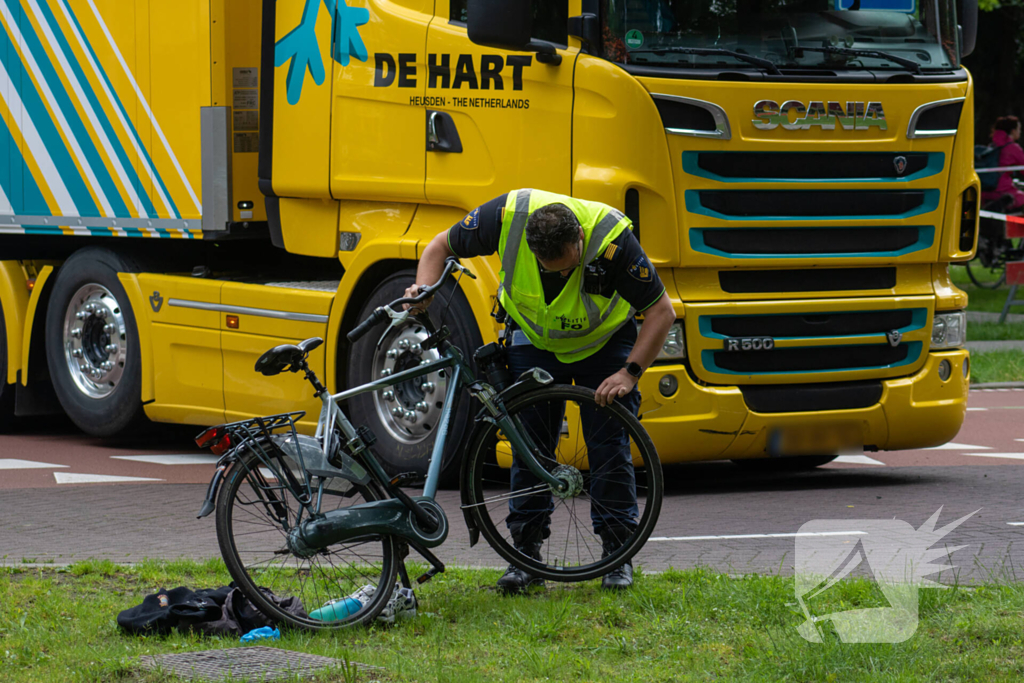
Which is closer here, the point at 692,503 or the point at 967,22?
the point at 692,503

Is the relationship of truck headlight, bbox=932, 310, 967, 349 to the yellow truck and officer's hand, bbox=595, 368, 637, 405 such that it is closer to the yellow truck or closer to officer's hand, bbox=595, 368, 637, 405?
the yellow truck

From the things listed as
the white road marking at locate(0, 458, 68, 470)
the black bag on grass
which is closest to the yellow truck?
the white road marking at locate(0, 458, 68, 470)

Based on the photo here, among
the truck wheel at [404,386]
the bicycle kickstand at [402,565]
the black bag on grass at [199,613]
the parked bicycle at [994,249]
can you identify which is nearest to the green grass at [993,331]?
the parked bicycle at [994,249]

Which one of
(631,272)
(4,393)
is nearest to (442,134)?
(631,272)

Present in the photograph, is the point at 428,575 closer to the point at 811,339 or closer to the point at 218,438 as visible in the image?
the point at 218,438

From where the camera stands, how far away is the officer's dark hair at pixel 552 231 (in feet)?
18.9

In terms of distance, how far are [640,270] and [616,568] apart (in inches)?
43.3

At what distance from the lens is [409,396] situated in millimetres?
8508

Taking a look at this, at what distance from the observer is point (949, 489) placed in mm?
8781

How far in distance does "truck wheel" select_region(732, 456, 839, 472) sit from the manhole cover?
5.33 metres

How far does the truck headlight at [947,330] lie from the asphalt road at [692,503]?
0.78m

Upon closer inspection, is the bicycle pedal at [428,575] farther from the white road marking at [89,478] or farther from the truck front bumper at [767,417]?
the white road marking at [89,478]

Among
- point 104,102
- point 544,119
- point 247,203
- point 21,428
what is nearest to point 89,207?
point 104,102

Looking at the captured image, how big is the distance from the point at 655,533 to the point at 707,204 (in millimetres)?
1702
